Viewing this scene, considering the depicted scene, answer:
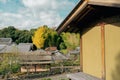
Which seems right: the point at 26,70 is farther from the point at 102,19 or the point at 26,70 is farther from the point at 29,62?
the point at 102,19

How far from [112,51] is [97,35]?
37.6 inches

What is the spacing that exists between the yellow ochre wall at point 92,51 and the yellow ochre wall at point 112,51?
0.46 meters

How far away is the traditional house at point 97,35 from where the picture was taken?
5941 mm

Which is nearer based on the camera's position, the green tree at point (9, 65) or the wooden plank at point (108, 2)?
the wooden plank at point (108, 2)

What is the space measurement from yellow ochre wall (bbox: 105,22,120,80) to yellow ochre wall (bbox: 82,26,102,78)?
0.46 m

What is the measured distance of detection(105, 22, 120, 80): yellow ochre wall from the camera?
587 cm

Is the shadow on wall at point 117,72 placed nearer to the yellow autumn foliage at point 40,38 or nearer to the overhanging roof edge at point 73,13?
the overhanging roof edge at point 73,13

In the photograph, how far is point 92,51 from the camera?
23.6 feet

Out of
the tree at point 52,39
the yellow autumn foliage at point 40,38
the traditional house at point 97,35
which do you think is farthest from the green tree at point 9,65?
the tree at point 52,39

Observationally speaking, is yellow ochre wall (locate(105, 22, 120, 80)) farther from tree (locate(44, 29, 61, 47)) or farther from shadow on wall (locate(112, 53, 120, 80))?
tree (locate(44, 29, 61, 47))

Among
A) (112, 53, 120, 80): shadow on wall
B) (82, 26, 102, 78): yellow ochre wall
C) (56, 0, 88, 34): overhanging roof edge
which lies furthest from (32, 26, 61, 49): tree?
(112, 53, 120, 80): shadow on wall

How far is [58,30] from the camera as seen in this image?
25.8 feet

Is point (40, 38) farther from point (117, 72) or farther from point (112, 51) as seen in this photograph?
point (117, 72)

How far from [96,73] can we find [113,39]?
4.47 ft
